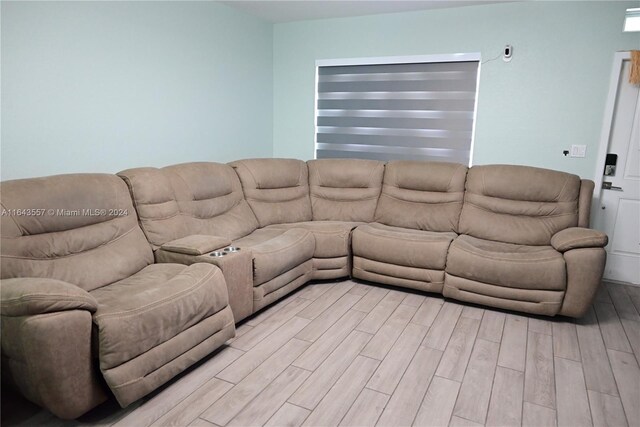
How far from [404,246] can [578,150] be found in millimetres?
1884

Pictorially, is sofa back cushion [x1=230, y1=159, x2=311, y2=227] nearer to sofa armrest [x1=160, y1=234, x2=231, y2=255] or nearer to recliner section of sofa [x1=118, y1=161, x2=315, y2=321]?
recliner section of sofa [x1=118, y1=161, x2=315, y2=321]

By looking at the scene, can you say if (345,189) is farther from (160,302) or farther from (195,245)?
(160,302)

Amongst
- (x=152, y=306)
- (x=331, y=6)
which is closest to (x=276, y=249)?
(x=152, y=306)

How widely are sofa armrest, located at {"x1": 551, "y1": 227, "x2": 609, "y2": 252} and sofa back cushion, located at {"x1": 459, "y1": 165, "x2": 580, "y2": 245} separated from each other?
0.23 meters

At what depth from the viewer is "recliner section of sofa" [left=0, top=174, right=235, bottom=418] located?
1707 millimetres

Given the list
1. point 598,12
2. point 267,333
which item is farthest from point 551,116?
point 267,333

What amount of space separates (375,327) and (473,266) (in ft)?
2.96

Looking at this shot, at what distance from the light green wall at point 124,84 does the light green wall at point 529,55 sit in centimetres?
134

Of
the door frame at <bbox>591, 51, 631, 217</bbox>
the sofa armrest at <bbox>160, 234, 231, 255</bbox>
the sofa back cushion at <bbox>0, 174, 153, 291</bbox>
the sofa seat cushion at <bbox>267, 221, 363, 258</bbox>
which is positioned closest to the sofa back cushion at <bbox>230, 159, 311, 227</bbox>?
the sofa seat cushion at <bbox>267, 221, 363, 258</bbox>

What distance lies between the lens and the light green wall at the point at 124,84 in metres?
2.57

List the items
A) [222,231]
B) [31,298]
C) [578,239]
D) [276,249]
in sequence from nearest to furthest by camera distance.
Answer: [31,298] < [578,239] < [276,249] < [222,231]

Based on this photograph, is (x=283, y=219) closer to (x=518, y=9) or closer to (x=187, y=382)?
(x=187, y=382)

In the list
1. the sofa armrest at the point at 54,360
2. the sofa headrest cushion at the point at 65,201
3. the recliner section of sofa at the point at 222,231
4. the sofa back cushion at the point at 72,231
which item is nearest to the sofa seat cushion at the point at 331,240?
the recliner section of sofa at the point at 222,231

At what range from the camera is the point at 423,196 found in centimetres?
388
